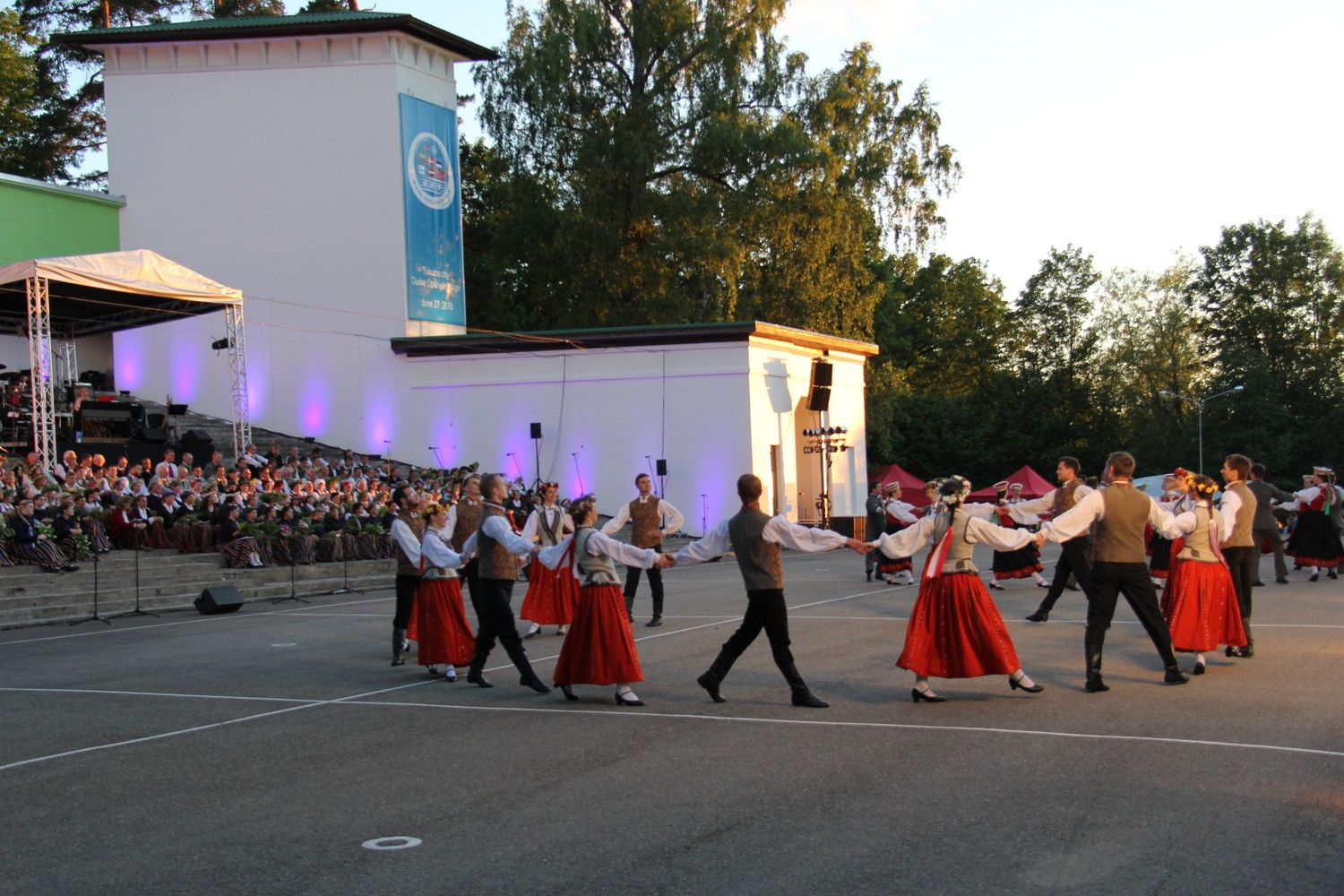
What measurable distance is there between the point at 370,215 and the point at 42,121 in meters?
21.7

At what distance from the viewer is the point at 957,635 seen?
31.4ft

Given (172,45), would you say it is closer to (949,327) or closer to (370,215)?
(370,215)

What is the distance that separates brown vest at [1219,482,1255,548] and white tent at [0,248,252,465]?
22.3 meters

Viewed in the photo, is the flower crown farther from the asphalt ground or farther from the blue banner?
the blue banner

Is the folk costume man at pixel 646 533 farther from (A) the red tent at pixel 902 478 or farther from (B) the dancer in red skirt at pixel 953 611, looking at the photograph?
(A) the red tent at pixel 902 478

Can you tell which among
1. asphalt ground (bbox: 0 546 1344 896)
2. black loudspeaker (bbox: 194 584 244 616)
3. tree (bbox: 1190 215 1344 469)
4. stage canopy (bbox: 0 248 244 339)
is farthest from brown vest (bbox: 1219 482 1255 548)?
tree (bbox: 1190 215 1344 469)

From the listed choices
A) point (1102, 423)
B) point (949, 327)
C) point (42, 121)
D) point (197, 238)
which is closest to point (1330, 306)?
point (1102, 423)

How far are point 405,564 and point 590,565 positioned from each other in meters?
3.39

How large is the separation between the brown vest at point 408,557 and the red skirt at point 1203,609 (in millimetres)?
7156

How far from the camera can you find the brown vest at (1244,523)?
40.8ft

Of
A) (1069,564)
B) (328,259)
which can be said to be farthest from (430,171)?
(1069,564)

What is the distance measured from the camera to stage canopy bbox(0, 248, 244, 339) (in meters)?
27.2

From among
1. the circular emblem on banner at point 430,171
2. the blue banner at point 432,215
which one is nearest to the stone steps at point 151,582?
the blue banner at point 432,215

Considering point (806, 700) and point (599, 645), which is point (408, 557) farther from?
point (806, 700)
